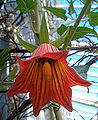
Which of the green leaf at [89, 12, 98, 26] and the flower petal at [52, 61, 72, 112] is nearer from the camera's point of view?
the flower petal at [52, 61, 72, 112]

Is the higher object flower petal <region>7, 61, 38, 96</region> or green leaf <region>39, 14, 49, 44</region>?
green leaf <region>39, 14, 49, 44</region>

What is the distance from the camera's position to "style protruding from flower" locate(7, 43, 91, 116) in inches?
14.2

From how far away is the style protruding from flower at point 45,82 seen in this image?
362 mm

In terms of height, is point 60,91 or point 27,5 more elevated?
point 27,5

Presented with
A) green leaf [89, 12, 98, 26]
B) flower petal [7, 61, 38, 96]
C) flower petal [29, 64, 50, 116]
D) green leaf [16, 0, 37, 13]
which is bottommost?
flower petal [29, 64, 50, 116]

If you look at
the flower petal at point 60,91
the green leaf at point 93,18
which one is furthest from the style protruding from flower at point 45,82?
the green leaf at point 93,18

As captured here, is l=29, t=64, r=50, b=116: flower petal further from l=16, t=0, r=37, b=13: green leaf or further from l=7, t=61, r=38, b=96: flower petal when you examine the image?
l=16, t=0, r=37, b=13: green leaf

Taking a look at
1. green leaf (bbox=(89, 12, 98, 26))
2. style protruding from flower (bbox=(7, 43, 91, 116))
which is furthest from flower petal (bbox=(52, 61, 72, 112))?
green leaf (bbox=(89, 12, 98, 26))

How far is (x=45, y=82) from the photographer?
415 mm

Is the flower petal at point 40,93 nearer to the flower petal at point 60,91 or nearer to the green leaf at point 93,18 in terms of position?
the flower petal at point 60,91

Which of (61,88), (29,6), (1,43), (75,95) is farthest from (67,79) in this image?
(75,95)

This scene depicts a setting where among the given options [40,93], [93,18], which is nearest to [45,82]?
[40,93]

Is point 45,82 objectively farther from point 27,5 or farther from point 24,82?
point 27,5

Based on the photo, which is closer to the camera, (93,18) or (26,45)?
(26,45)
